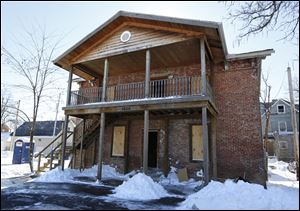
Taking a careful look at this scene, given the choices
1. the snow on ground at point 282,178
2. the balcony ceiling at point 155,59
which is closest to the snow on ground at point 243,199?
the snow on ground at point 282,178

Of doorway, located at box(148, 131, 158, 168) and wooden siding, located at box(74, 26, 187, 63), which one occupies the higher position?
wooden siding, located at box(74, 26, 187, 63)

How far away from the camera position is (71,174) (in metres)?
12.9

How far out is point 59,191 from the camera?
905 cm

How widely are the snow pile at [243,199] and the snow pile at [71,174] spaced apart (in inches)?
266

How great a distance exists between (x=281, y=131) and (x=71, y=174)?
29754mm

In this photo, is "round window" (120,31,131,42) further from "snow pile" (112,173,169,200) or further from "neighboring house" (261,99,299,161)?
"neighboring house" (261,99,299,161)

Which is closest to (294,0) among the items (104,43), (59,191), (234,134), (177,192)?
(234,134)

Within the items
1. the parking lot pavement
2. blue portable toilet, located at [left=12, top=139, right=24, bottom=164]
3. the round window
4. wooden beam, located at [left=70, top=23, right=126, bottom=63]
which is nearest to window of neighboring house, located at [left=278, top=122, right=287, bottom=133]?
the round window

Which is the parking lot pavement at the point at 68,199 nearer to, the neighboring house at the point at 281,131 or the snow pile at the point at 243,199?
the snow pile at the point at 243,199

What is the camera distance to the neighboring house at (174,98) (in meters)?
11.1

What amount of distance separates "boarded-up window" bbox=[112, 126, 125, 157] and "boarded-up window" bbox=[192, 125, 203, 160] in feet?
14.5

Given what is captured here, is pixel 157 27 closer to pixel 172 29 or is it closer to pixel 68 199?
pixel 172 29

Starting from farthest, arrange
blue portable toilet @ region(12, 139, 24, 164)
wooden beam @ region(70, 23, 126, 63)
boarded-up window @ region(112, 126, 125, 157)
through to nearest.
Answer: blue portable toilet @ region(12, 139, 24, 164)
boarded-up window @ region(112, 126, 125, 157)
wooden beam @ region(70, 23, 126, 63)

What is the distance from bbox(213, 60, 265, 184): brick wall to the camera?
11750 mm
